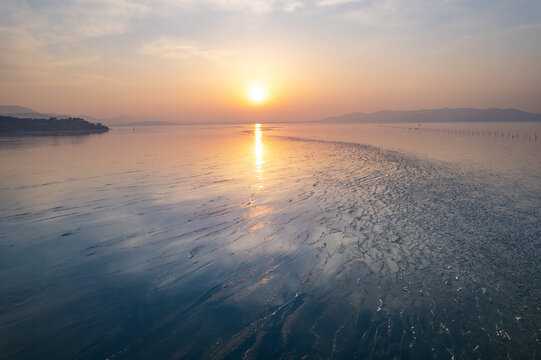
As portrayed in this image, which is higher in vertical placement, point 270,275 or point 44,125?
point 44,125

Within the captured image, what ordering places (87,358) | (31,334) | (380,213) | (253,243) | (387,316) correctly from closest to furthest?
(87,358) < (31,334) < (387,316) < (253,243) < (380,213)

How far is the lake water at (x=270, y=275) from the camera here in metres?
7.05

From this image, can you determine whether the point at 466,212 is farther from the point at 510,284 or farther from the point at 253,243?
the point at 253,243

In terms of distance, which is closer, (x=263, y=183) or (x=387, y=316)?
(x=387, y=316)

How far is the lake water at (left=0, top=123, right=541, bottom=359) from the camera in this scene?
705 centimetres

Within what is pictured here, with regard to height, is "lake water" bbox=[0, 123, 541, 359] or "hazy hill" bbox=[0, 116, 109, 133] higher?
"hazy hill" bbox=[0, 116, 109, 133]

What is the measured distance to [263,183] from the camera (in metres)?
25.7

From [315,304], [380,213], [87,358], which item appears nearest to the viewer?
[87,358]

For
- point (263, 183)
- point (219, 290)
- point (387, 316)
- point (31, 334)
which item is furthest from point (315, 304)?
point (263, 183)

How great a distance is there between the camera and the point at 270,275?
33.4 feet

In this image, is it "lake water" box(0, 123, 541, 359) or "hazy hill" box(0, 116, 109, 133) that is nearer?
"lake water" box(0, 123, 541, 359)

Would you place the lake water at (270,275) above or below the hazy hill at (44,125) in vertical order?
below

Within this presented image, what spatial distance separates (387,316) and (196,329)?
5481mm

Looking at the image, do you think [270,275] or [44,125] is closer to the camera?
[270,275]
